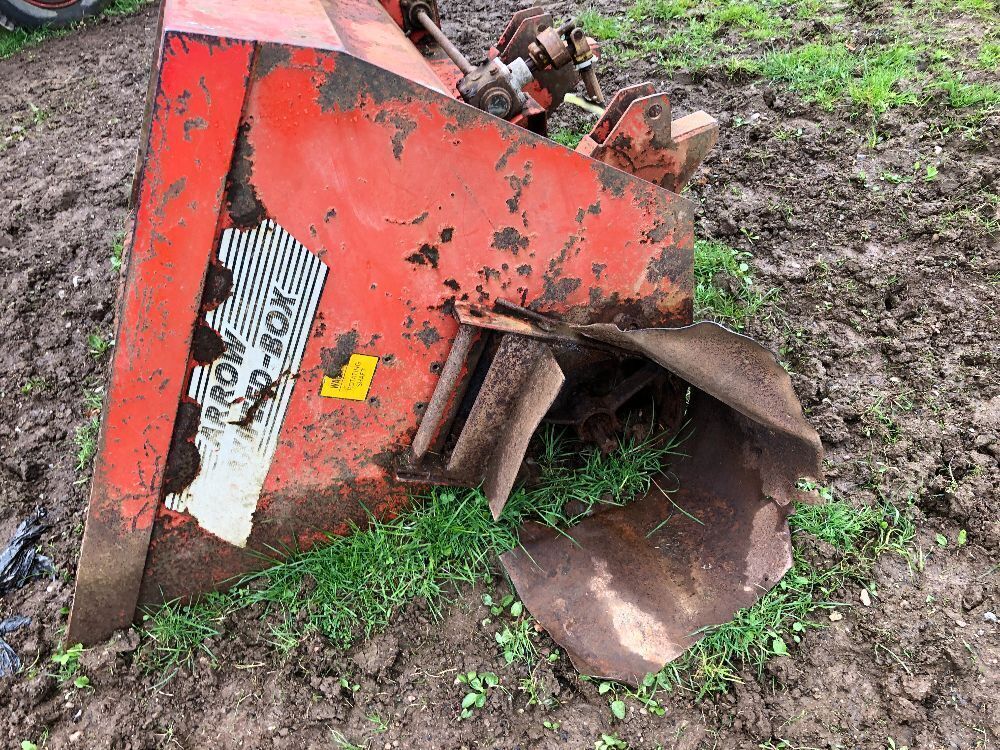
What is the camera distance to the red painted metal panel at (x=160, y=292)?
1433 mm

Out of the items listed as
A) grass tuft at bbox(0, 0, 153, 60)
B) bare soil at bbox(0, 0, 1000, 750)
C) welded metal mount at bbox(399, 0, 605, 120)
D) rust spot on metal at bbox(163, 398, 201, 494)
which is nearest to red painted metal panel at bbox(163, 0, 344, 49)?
welded metal mount at bbox(399, 0, 605, 120)

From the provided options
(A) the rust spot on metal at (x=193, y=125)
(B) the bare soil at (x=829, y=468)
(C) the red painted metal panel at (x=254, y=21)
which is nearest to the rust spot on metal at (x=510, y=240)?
(C) the red painted metal panel at (x=254, y=21)

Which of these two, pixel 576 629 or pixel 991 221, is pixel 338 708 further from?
pixel 991 221

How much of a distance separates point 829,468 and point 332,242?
176 centimetres

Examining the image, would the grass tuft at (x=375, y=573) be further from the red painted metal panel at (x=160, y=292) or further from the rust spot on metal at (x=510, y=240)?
the rust spot on metal at (x=510, y=240)

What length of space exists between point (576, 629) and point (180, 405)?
1225mm

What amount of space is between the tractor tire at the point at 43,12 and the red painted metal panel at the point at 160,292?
5488 mm

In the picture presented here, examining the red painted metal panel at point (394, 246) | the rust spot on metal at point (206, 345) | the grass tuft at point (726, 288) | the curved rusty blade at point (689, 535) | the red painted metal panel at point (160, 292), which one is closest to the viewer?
the red painted metal panel at point (160, 292)

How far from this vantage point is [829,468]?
95.2 inches

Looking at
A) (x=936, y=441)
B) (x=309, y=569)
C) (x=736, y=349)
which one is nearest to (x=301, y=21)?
(x=736, y=349)

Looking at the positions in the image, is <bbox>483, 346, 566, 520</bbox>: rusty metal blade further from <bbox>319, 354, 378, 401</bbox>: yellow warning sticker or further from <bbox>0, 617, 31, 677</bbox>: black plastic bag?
<bbox>0, 617, 31, 677</bbox>: black plastic bag

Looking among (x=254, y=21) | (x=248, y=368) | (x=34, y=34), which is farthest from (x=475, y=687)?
(x=34, y=34)

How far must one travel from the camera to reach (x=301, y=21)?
1657 mm

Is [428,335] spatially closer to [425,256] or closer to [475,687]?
[425,256]
